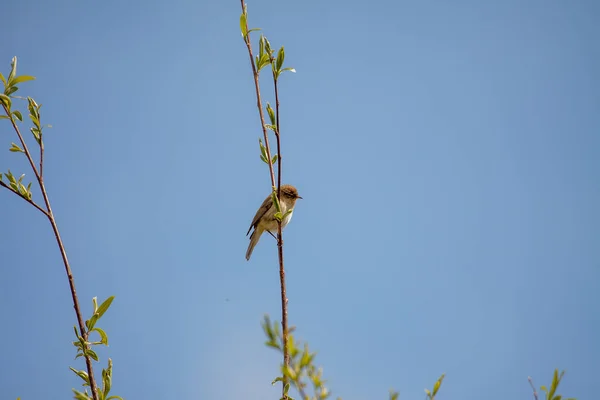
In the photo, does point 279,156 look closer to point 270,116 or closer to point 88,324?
point 270,116

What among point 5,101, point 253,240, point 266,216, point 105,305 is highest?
point 266,216

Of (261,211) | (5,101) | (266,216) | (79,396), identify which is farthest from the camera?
(261,211)

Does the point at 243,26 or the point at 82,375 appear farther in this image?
the point at 243,26

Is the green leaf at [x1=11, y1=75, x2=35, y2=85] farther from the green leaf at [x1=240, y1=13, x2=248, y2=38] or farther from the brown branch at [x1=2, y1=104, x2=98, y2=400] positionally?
the green leaf at [x1=240, y1=13, x2=248, y2=38]

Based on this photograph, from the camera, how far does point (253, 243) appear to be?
10.5 m

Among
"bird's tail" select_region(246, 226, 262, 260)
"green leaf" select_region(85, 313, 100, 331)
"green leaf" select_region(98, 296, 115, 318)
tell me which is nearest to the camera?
"green leaf" select_region(85, 313, 100, 331)

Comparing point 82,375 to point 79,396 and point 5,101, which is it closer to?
point 79,396

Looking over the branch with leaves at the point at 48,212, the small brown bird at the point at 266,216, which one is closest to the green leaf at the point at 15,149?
the branch with leaves at the point at 48,212

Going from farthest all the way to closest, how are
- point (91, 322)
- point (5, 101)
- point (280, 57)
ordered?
point (280, 57) → point (5, 101) → point (91, 322)

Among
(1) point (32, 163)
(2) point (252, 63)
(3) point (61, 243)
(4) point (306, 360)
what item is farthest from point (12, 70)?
(4) point (306, 360)

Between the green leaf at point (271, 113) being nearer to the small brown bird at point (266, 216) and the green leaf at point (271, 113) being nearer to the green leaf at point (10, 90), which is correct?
the green leaf at point (10, 90)

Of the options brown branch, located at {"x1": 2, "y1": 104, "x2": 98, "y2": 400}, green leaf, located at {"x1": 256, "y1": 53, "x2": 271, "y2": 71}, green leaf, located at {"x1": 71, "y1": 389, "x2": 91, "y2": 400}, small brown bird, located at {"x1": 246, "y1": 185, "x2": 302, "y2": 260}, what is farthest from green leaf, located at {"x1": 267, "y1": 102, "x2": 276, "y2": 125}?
small brown bird, located at {"x1": 246, "y1": 185, "x2": 302, "y2": 260}

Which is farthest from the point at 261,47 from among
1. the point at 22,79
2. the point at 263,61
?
the point at 22,79

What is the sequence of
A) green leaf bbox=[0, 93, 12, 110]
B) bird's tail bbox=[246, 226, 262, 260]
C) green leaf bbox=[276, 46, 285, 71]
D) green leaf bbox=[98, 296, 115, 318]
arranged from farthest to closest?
bird's tail bbox=[246, 226, 262, 260] → green leaf bbox=[276, 46, 285, 71] → green leaf bbox=[0, 93, 12, 110] → green leaf bbox=[98, 296, 115, 318]
